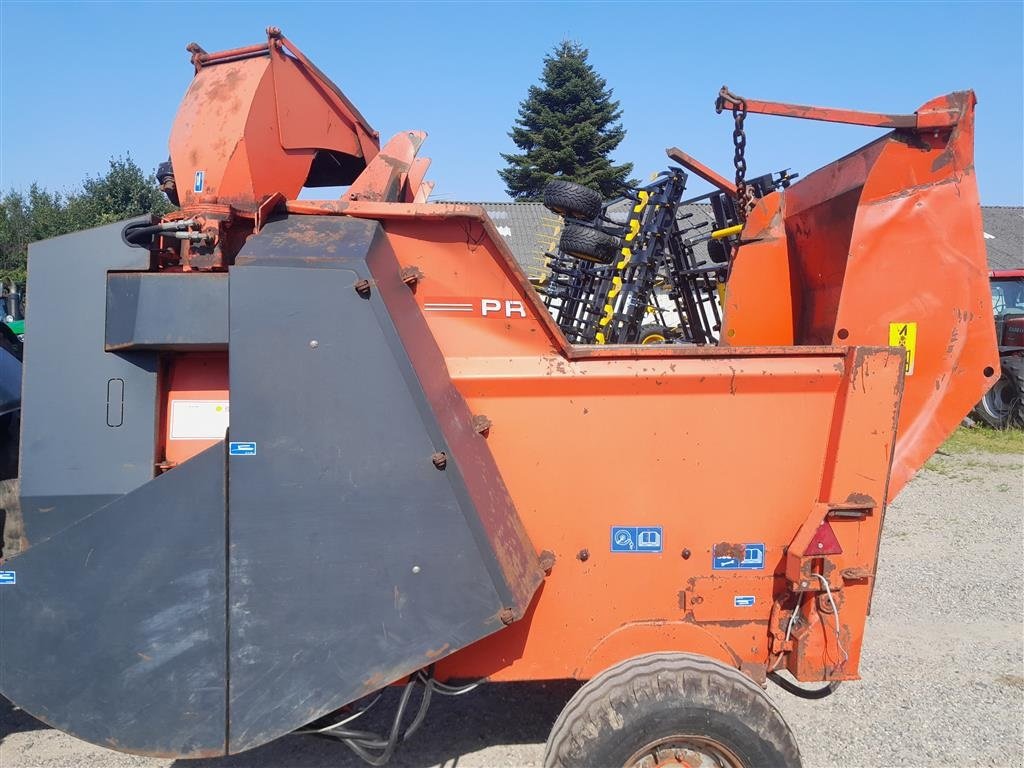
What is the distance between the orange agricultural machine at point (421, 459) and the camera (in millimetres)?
2234

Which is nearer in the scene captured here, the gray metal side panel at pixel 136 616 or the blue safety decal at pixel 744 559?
the gray metal side panel at pixel 136 616

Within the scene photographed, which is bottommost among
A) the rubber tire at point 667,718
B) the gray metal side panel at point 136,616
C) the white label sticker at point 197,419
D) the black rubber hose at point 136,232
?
the rubber tire at point 667,718

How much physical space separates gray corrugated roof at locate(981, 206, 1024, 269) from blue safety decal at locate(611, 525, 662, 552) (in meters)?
25.7

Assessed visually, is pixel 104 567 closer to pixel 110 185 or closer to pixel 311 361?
pixel 311 361

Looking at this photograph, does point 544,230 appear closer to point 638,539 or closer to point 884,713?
point 884,713

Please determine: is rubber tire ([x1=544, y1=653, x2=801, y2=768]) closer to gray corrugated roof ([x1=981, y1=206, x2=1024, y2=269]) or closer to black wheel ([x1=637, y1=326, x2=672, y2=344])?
black wheel ([x1=637, y1=326, x2=672, y2=344])

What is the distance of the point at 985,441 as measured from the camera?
11320 mm

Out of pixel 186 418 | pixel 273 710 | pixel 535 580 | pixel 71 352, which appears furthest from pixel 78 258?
pixel 535 580

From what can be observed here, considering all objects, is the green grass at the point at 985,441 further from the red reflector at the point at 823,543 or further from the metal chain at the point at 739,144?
the red reflector at the point at 823,543

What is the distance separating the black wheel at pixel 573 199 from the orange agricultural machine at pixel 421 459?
4.53ft

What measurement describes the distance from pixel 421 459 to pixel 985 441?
11.7 m

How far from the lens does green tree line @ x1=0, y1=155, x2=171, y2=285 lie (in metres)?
28.4

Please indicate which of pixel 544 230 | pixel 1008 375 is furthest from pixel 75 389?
pixel 544 230

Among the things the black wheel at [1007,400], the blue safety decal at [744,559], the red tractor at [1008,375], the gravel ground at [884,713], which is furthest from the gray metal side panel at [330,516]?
the red tractor at [1008,375]
